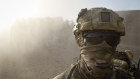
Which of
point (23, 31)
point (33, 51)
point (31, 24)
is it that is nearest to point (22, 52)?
point (33, 51)

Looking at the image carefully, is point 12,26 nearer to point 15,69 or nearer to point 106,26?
point 15,69

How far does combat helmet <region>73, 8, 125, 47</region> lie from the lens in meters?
3.84

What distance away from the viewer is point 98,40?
387 cm

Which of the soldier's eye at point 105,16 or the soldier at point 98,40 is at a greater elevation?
the soldier's eye at point 105,16

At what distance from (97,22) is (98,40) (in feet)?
0.83

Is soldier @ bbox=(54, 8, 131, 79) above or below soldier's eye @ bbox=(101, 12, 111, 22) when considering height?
below

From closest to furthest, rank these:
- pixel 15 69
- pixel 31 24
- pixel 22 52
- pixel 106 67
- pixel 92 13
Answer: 1. pixel 106 67
2. pixel 92 13
3. pixel 15 69
4. pixel 22 52
5. pixel 31 24

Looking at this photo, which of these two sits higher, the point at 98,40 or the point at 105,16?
the point at 105,16

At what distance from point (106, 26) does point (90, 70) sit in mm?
647

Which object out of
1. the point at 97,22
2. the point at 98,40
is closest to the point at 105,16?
the point at 97,22

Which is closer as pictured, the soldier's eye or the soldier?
the soldier

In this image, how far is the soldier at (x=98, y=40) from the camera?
377 centimetres

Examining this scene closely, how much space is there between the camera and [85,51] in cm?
392

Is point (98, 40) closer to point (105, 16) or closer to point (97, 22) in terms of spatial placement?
point (97, 22)
